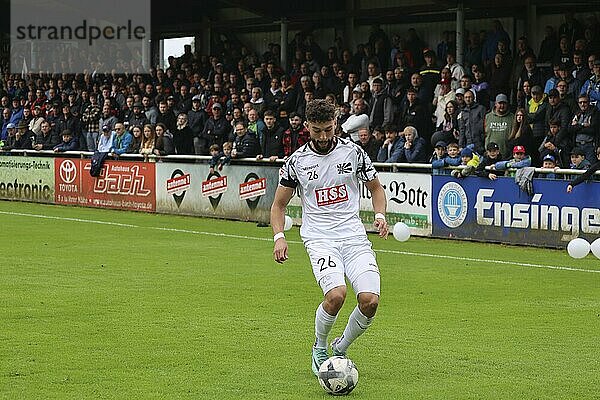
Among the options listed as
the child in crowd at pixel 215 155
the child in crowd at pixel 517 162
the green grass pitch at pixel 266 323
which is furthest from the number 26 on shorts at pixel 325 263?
the child in crowd at pixel 215 155

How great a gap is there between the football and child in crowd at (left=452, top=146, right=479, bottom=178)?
1122 cm

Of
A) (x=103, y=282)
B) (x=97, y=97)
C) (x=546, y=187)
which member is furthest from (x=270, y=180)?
(x=97, y=97)

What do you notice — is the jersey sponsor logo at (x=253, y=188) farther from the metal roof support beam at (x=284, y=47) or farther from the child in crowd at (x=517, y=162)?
the metal roof support beam at (x=284, y=47)

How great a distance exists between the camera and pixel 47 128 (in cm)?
2980

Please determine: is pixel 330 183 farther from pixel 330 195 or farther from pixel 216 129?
pixel 216 129

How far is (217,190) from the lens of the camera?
23172 millimetres

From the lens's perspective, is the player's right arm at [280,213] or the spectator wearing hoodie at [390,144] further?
the spectator wearing hoodie at [390,144]

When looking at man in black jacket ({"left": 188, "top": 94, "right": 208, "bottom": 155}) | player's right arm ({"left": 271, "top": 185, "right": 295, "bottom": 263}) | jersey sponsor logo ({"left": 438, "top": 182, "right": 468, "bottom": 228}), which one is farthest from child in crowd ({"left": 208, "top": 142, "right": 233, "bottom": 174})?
player's right arm ({"left": 271, "top": 185, "right": 295, "bottom": 263})

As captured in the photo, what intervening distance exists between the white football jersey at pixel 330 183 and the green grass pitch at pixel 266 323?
3.58 ft

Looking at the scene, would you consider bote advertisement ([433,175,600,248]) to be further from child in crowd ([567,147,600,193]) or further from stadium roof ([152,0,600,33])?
stadium roof ([152,0,600,33])

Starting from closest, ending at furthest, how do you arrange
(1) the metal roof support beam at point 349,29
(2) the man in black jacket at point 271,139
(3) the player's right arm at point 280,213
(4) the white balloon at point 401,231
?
(3) the player's right arm at point 280,213, (4) the white balloon at point 401,231, (2) the man in black jacket at point 271,139, (1) the metal roof support beam at point 349,29

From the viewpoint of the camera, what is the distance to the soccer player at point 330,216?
795 cm

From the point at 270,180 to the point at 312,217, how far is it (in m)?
13.8

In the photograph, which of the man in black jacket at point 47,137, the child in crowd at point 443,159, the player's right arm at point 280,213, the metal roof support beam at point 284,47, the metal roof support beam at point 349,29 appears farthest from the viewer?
the metal roof support beam at point 349,29
